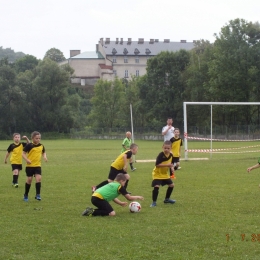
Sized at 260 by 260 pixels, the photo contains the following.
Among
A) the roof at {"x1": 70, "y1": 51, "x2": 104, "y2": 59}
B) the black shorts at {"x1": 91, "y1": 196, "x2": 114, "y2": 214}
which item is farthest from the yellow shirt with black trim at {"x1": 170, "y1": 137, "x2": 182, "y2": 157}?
the roof at {"x1": 70, "y1": 51, "x2": 104, "y2": 59}

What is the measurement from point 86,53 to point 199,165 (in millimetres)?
124874

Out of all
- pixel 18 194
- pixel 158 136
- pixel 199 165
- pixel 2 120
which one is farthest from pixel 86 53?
pixel 18 194

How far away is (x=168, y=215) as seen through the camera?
11.5 metres

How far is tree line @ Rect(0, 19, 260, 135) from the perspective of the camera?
75688 mm

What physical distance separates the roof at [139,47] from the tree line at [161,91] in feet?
133

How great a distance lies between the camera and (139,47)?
146500 mm

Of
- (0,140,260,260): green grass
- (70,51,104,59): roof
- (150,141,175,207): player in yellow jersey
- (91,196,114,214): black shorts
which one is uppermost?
(70,51,104,59): roof

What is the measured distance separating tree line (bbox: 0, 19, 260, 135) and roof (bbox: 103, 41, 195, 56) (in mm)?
40598

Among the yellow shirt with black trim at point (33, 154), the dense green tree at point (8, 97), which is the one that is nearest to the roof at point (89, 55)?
the dense green tree at point (8, 97)

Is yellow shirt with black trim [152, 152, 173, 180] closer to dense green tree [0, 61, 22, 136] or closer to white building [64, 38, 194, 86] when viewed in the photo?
dense green tree [0, 61, 22, 136]

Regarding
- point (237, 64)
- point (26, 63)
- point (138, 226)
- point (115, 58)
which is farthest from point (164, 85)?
point (138, 226)

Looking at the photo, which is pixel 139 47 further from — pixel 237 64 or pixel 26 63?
pixel 237 64

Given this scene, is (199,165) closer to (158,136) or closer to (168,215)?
(168,215)

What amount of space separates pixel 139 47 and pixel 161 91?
59.9 meters
